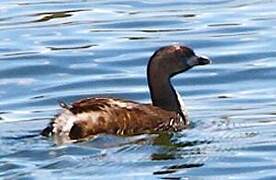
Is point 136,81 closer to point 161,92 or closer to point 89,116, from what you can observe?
point 161,92

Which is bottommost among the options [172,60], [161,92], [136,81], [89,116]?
[136,81]

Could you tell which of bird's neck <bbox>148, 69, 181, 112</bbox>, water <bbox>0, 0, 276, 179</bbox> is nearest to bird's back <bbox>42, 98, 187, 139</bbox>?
water <bbox>0, 0, 276, 179</bbox>

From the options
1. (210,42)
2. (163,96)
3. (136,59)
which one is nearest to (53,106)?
(163,96)

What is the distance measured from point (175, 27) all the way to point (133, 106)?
7004mm

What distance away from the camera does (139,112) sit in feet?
47.1

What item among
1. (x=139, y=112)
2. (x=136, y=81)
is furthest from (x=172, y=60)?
(x=136, y=81)

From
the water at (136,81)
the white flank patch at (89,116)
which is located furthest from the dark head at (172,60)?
the white flank patch at (89,116)

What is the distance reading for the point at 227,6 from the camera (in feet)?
75.9

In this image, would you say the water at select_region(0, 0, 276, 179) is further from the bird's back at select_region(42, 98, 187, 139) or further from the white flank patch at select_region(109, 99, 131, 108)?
the white flank patch at select_region(109, 99, 131, 108)

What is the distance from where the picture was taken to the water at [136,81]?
1255 cm

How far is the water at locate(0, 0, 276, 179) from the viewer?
12.6m

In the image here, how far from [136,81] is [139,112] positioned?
3.29m

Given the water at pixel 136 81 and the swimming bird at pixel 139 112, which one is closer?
the water at pixel 136 81

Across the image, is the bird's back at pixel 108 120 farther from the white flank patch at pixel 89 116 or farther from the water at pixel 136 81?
the water at pixel 136 81
